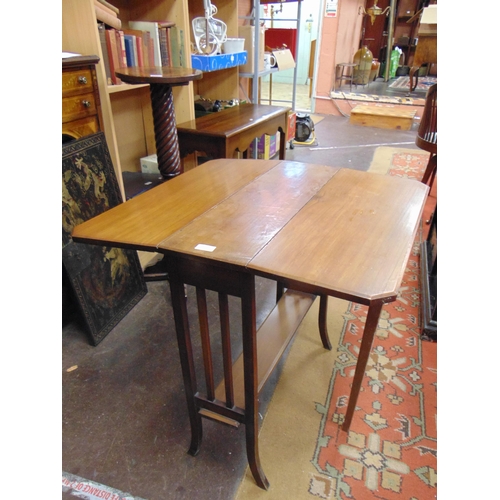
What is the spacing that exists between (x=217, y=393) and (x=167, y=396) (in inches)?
14.3

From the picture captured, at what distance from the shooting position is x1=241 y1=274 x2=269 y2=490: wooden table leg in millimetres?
944

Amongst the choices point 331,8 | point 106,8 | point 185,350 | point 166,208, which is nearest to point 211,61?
point 106,8

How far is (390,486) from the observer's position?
47.7 inches

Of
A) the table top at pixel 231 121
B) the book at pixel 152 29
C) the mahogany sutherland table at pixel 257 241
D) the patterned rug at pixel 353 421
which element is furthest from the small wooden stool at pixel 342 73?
Result: the mahogany sutherland table at pixel 257 241

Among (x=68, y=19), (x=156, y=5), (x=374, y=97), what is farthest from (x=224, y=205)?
(x=374, y=97)

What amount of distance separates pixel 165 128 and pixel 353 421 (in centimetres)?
164

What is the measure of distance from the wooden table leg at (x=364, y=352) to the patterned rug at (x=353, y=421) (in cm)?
11

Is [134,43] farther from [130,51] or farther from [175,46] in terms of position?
[175,46]

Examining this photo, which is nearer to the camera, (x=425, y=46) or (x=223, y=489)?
(x=223, y=489)

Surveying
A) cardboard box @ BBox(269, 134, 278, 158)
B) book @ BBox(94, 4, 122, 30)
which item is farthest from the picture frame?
cardboard box @ BBox(269, 134, 278, 158)

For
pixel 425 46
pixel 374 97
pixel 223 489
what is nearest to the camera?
pixel 223 489

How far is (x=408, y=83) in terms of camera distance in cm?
763

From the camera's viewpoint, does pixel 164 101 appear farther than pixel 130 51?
No

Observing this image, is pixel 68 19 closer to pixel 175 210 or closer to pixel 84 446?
pixel 175 210
